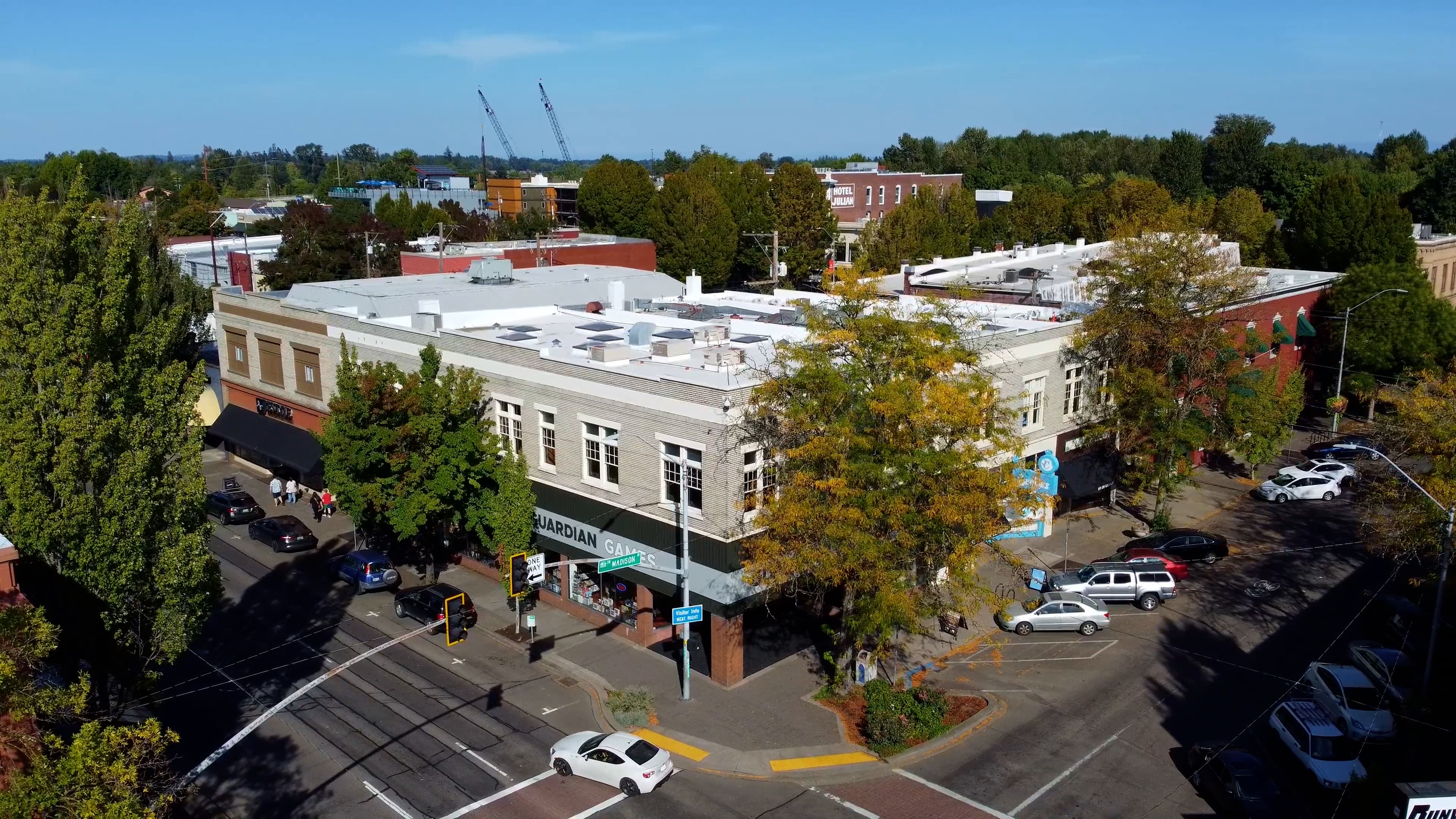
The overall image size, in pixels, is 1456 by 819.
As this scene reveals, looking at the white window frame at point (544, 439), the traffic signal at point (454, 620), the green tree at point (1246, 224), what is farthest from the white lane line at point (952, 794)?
the green tree at point (1246, 224)

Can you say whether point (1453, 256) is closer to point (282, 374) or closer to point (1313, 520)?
point (1313, 520)

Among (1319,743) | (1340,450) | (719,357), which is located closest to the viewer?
(1319,743)

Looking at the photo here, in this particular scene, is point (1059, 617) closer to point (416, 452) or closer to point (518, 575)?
point (518, 575)

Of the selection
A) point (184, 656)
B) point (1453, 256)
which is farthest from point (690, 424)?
point (1453, 256)

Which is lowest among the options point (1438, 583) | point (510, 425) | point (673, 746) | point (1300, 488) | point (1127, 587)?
point (673, 746)

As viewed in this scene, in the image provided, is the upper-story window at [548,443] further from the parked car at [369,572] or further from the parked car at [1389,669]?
the parked car at [1389,669]

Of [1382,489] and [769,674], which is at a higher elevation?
[1382,489]

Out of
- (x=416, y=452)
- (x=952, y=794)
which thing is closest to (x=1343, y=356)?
(x=952, y=794)
